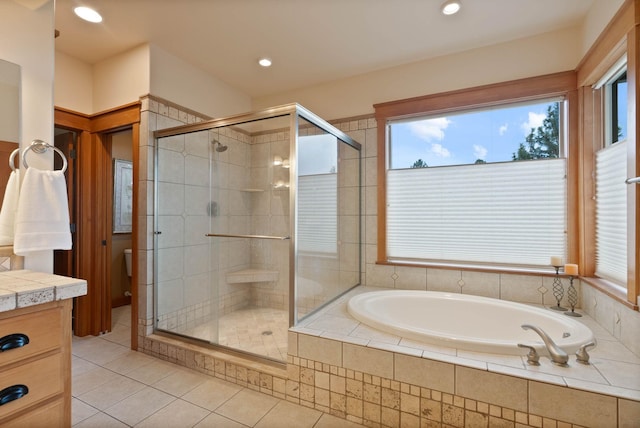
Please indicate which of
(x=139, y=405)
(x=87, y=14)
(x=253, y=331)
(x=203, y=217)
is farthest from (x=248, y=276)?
(x=87, y=14)

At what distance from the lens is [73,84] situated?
2600 millimetres

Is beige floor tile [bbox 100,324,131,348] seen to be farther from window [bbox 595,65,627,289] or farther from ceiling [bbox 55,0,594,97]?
window [bbox 595,65,627,289]

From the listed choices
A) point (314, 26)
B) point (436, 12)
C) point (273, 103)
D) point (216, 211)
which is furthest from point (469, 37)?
point (216, 211)

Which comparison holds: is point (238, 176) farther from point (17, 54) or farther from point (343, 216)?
point (17, 54)

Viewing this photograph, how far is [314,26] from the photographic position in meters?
2.18

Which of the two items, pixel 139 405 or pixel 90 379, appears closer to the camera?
pixel 139 405

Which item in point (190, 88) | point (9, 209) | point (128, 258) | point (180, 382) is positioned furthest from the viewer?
point (128, 258)

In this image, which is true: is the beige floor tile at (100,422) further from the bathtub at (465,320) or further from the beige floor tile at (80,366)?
the bathtub at (465,320)

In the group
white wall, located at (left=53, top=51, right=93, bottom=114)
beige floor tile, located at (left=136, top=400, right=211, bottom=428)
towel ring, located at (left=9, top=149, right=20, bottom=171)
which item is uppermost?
white wall, located at (left=53, top=51, right=93, bottom=114)

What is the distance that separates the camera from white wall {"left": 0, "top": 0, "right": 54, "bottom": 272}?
1396 millimetres

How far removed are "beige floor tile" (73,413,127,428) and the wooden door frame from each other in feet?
4.56

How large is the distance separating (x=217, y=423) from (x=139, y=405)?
1.80 ft

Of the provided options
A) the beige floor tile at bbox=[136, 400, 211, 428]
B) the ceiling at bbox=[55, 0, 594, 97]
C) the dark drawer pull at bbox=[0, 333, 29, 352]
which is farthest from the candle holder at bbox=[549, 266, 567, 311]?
the dark drawer pull at bbox=[0, 333, 29, 352]

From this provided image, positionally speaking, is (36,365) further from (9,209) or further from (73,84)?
(73,84)
